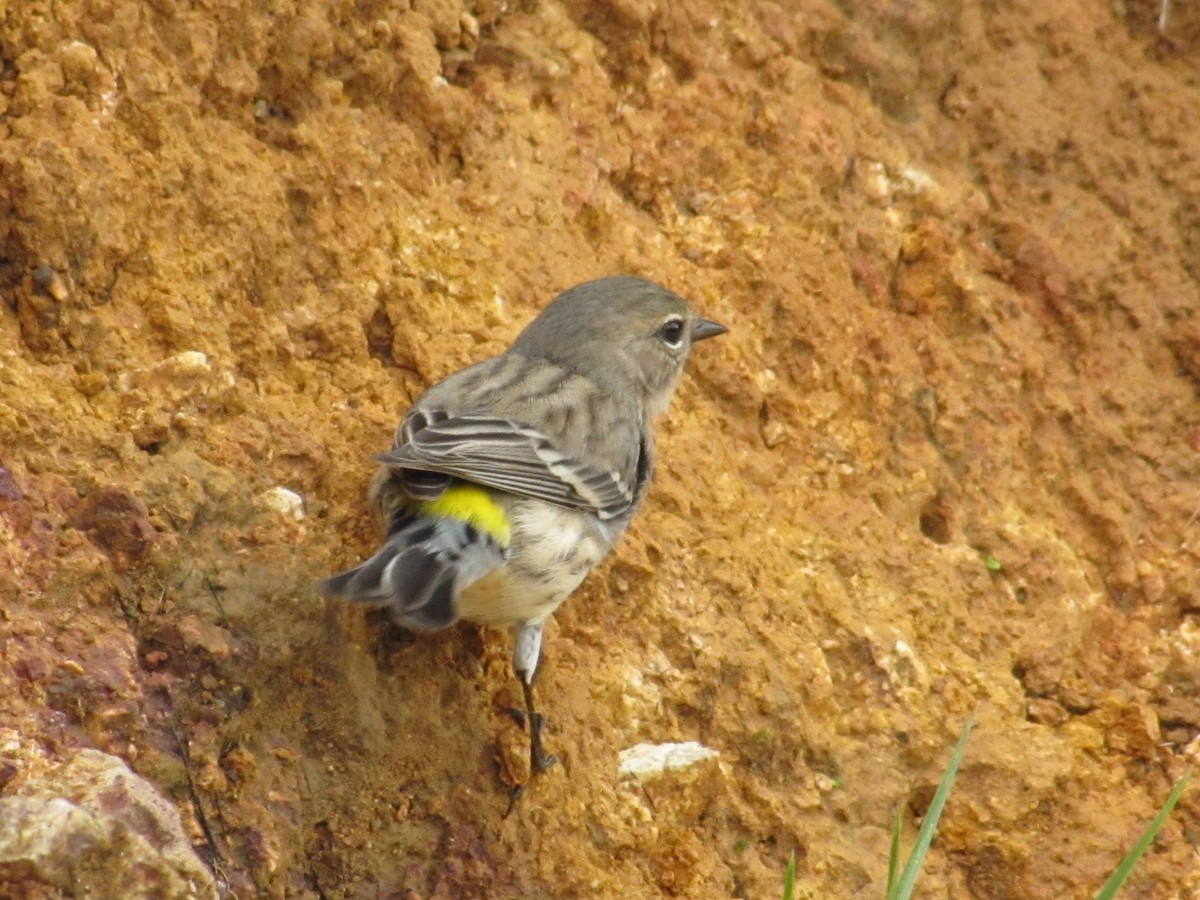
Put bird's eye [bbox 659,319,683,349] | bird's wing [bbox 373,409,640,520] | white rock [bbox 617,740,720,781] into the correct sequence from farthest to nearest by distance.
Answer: bird's eye [bbox 659,319,683,349] → white rock [bbox 617,740,720,781] → bird's wing [bbox 373,409,640,520]

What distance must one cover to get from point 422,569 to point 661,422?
2479 mm

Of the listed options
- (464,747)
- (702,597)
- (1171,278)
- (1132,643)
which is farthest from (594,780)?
(1171,278)

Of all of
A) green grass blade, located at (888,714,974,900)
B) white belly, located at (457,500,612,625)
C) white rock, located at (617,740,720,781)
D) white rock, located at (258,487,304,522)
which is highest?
green grass blade, located at (888,714,974,900)

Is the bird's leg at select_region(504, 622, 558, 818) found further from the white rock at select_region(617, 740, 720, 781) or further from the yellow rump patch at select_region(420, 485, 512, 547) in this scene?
the yellow rump patch at select_region(420, 485, 512, 547)

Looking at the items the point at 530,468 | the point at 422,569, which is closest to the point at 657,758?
the point at 530,468

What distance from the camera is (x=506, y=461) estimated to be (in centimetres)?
629

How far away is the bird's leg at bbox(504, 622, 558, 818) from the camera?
6.25 m

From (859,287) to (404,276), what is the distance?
2.48m

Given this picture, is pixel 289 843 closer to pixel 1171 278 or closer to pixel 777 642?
pixel 777 642

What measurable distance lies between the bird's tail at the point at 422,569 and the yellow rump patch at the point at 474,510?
2 centimetres

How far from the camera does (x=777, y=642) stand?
23.4 feet

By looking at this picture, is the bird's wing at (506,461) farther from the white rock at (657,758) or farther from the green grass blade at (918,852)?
the green grass blade at (918,852)

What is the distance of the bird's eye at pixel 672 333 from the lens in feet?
25.0

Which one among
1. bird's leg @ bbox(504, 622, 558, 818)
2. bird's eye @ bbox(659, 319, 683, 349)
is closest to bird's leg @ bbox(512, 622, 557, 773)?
bird's leg @ bbox(504, 622, 558, 818)
